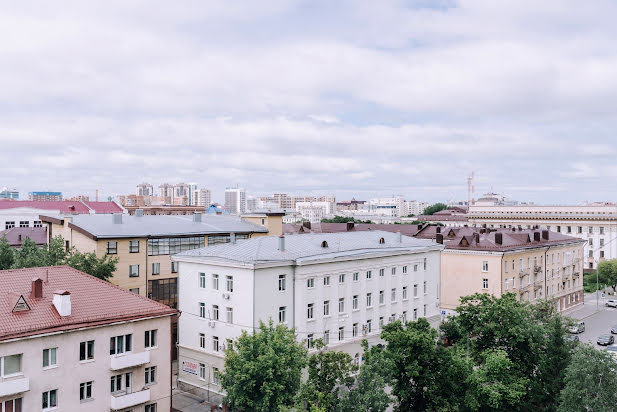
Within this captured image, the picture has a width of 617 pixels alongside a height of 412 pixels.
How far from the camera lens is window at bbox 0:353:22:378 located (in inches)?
928

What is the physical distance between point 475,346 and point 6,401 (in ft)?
89.6

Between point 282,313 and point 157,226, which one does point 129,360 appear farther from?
point 157,226

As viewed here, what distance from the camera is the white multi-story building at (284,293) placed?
34.8 meters

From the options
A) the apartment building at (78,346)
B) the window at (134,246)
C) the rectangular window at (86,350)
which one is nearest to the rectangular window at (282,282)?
the apartment building at (78,346)

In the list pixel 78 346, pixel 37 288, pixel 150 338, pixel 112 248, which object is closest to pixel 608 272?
pixel 112 248

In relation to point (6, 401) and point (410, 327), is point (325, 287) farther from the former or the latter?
point (6, 401)

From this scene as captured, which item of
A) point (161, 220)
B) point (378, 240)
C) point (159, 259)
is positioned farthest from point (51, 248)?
point (378, 240)

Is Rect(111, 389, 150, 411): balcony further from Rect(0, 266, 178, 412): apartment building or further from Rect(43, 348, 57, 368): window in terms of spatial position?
Rect(43, 348, 57, 368): window

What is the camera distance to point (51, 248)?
131 ft

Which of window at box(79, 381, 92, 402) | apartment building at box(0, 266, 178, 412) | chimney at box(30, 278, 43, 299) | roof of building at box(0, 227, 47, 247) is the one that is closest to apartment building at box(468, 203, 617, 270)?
roof of building at box(0, 227, 47, 247)

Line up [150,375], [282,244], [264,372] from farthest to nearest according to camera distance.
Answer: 1. [282,244]
2. [150,375]
3. [264,372]

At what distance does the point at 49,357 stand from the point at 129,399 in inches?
198

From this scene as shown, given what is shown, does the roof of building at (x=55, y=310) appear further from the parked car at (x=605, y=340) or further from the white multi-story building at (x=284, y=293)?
the parked car at (x=605, y=340)

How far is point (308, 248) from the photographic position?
39469 mm
